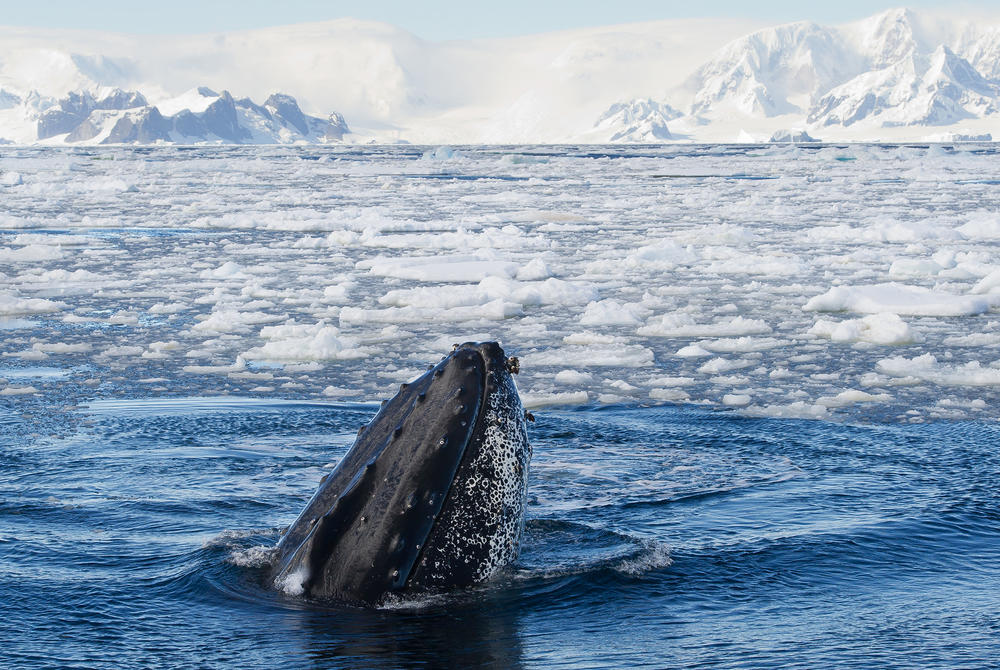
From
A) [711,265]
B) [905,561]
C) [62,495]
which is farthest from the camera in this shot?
[711,265]

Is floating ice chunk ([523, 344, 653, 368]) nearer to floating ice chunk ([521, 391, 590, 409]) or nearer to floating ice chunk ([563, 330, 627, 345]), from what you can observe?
floating ice chunk ([563, 330, 627, 345])

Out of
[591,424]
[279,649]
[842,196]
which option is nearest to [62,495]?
[279,649]

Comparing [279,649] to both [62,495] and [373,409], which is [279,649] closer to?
[62,495]

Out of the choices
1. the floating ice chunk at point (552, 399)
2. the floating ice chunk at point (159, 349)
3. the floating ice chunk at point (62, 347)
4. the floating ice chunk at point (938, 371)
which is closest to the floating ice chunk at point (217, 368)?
the floating ice chunk at point (159, 349)

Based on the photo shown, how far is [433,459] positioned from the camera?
12.1ft

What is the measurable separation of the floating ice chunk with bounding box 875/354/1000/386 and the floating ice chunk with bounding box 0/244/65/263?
13440 millimetres

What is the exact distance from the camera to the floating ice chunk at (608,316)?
1113cm

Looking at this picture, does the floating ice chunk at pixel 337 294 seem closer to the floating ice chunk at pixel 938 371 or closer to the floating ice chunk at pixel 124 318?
the floating ice chunk at pixel 124 318

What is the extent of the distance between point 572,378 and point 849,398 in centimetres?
198

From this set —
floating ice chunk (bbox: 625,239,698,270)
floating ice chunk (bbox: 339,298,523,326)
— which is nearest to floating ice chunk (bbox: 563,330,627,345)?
floating ice chunk (bbox: 339,298,523,326)

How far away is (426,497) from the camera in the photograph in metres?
3.63

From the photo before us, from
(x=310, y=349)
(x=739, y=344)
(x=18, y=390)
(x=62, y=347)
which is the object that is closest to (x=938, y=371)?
(x=739, y=344)

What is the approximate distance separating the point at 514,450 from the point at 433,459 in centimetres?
31

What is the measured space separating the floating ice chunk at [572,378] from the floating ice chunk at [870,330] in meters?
2.80
